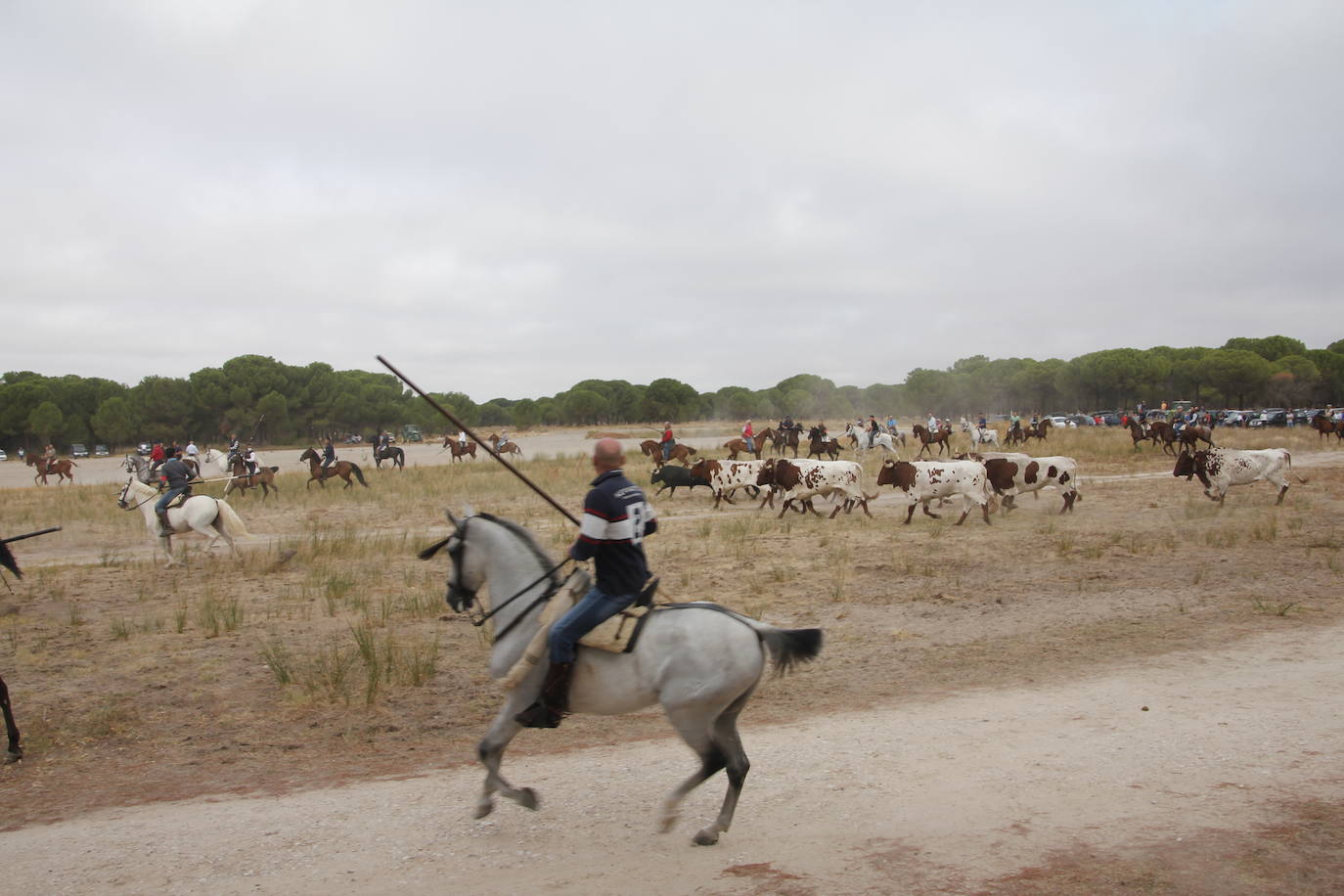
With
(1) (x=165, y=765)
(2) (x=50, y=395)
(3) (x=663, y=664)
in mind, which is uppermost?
(2) (x=50, y=395)

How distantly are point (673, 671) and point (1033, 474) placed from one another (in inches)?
679

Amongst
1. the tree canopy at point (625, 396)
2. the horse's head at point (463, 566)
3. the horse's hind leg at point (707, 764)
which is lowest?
the horse's hind leg at point (707, 764)

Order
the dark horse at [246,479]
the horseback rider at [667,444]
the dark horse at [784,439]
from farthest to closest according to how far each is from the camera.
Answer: the dark horse at [784,439] → the horseback rider at [667,444] → the dark horse at [246,479]

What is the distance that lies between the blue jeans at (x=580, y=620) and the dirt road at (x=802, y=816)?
1118mm

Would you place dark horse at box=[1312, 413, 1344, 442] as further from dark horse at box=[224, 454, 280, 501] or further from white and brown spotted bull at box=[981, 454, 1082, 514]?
dark horse at box=[224, 454, 280, 501]

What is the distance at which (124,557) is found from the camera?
16.8 m

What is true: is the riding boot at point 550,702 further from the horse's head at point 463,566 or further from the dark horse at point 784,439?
the dark horse at point 784,439

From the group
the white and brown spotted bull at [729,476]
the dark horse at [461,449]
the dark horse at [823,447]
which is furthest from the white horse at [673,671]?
the dark horse at [461,449]

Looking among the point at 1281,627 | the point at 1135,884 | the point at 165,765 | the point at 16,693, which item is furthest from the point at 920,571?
the point at 16,693

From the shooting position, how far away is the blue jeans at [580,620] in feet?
16.5

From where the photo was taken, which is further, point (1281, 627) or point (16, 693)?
point (1281, 627)

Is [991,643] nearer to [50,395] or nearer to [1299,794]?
[1299,794]

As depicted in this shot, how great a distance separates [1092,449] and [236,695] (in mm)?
37067

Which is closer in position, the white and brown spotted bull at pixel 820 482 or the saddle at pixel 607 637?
the saddle at pixel 607 637
